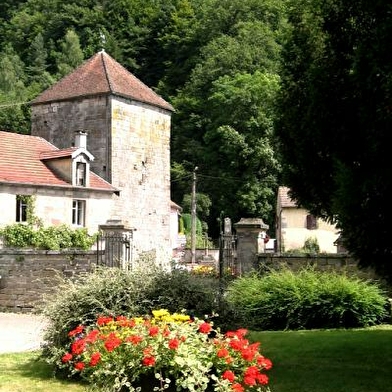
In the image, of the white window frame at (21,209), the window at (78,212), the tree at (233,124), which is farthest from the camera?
the tree at (233,124)

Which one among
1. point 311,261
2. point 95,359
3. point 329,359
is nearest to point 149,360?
point 95,359

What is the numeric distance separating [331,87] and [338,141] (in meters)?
0.82

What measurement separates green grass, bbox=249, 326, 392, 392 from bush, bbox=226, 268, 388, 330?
0.74m

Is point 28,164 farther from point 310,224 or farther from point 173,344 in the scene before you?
point 173,344

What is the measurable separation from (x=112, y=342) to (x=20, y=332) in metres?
7.70

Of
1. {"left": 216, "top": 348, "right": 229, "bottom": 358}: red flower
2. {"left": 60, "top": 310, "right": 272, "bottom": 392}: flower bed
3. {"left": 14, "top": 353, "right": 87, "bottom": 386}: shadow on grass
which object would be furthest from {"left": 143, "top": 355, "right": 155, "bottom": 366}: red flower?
{"left": 14, "top": 353, "right": 87, "bottom": 386}: shadow on grass

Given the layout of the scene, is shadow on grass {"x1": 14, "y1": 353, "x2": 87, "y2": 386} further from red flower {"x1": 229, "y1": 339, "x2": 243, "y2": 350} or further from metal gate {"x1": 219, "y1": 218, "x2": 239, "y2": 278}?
metal gate {"x1": 219, "y1": 218, "x2": 239, "y2": 278}

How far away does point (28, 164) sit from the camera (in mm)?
29203

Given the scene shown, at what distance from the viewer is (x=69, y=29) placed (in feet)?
249

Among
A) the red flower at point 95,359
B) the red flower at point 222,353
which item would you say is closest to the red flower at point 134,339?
the red flower at point 95,359

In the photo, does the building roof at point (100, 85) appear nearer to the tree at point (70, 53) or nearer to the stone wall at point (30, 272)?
the stone wall at point (30, 272)

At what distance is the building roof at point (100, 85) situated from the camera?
1339 inches

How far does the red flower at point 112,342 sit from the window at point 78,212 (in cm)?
2232

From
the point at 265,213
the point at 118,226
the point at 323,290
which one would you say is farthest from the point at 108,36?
the point at 323,290
